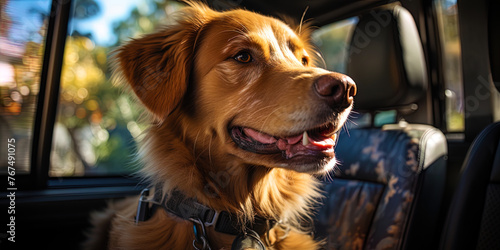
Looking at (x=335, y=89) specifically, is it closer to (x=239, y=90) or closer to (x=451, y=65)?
(x=239, y=90)

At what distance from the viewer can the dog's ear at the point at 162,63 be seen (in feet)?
5.04

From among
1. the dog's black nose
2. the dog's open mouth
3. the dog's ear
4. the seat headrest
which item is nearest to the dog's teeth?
the dog's open mouth

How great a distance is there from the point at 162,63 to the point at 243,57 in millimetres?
444

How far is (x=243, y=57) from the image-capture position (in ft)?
5.16

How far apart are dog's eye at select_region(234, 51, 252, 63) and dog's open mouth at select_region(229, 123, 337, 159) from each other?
1.21 ft

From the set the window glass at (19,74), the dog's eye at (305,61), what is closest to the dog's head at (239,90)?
the dog's eye at (305,61)

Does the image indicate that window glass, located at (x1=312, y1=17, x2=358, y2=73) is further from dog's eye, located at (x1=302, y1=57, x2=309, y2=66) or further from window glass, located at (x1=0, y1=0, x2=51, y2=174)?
window glass, located at (x1=0, y1=0, x2=51, y2=174)

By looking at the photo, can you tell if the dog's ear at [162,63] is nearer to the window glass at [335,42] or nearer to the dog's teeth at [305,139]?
the dog's teeth at [305,139]

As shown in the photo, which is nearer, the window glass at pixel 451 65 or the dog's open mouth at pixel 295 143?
the dog's open mouth at pixel 295 143

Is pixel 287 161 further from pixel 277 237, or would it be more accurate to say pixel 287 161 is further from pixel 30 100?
pixel 30 100

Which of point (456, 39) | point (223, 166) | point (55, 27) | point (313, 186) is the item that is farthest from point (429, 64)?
point (55, 27)

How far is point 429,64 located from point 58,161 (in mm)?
3419

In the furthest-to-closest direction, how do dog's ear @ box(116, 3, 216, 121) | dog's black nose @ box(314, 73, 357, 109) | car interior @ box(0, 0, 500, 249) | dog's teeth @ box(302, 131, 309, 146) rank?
car interior @ box(0, 0, 500, 249), dog's ear @ box(116, 3, 216, 121), dog's teeth @ box(302, 131, 309, 146), dog's black nose @ box(314, 73, 357, 109)

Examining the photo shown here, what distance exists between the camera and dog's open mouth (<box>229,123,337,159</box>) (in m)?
1.31
